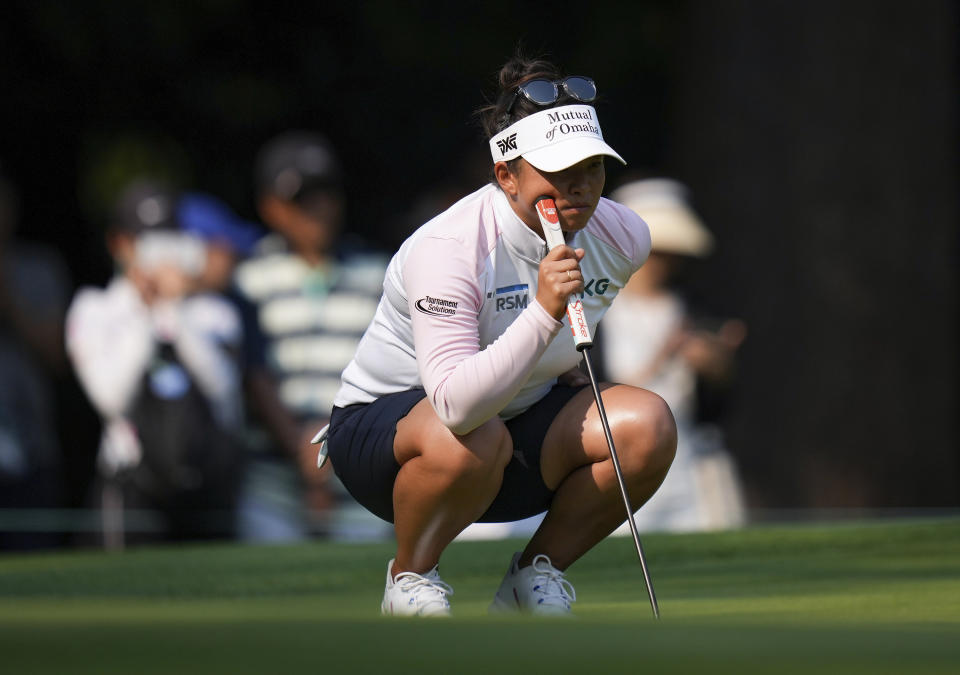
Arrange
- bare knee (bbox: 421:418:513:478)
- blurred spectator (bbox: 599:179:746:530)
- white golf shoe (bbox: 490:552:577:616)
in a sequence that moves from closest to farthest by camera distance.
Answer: bare knee (bbox: 421:418:513:478) → white golf shoe (bbox: 490:552:577:616) → blurred spectator (bbox: 599:179:746:530)

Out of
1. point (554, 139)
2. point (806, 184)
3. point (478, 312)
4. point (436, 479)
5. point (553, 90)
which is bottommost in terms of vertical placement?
point (436, 479)

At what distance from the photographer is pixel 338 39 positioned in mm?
11117

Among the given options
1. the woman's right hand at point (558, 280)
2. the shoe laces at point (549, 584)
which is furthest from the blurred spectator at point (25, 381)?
the woman's right hand at point (558, 280)

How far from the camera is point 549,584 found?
4.17m

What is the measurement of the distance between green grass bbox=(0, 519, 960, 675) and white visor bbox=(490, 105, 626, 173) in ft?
3.23

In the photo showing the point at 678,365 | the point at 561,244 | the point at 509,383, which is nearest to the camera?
the point at 509,383

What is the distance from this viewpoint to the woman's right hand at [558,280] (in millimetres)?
3850

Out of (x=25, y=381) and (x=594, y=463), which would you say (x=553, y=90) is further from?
(x=25, y=381)

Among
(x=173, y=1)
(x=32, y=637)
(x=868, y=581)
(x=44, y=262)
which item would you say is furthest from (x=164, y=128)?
(x=32, y=637)

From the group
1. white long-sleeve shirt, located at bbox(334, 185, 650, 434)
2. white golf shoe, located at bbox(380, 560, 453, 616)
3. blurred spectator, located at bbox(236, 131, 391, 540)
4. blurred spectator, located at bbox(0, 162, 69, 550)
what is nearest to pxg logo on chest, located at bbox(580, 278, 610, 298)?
white long-sleeve shirt, located at bbox(334, 185, 650, 434)

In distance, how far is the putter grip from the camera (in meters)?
3.89

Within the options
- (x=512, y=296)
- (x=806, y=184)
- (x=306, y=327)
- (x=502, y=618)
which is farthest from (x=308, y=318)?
(x=502, y=618)

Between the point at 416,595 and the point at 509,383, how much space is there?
543mm

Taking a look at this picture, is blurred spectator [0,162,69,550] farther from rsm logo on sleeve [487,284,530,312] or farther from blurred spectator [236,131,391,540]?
rsm logo on sleeve [487,284,530,312]
